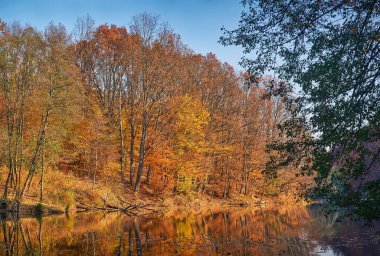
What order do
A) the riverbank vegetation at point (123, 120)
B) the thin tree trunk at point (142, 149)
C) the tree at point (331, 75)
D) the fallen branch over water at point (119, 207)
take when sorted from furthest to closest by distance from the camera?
1. the thin tree trunk at point (142, 149)
2. the fallen branch over water at point (119, 207)
3. the riverbank vegetation at point (123, 120)
4. the tree at point (331, 75)

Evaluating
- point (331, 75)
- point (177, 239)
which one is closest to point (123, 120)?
point (177, 239)

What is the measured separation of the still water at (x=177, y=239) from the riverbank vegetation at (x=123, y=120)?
27.6 feet

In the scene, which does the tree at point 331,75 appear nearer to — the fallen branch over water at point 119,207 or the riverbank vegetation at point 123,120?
the riverbank vegetation at point 123,120

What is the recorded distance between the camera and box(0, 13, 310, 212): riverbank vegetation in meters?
28.9

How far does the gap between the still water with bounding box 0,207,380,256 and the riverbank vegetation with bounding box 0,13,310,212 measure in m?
8.42

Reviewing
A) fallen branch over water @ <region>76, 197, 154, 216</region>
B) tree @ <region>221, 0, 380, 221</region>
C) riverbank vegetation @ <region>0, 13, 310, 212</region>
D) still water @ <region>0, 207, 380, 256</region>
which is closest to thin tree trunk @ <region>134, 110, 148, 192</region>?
riverbank vegetation @ <region>0, 13, 310, 212</region>

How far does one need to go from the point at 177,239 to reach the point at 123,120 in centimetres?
2233

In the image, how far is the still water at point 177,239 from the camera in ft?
47.6

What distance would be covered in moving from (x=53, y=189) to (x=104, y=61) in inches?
566

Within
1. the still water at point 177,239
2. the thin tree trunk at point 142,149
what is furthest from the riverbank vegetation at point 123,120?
the still water at point 177,239

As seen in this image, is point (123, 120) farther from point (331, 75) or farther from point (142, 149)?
point (331, 75)

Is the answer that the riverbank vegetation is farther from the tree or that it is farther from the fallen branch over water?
the tree

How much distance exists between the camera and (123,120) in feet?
126

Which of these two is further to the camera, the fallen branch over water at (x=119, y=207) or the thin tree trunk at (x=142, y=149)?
the thin tree trunk at (x=142, y=149)
